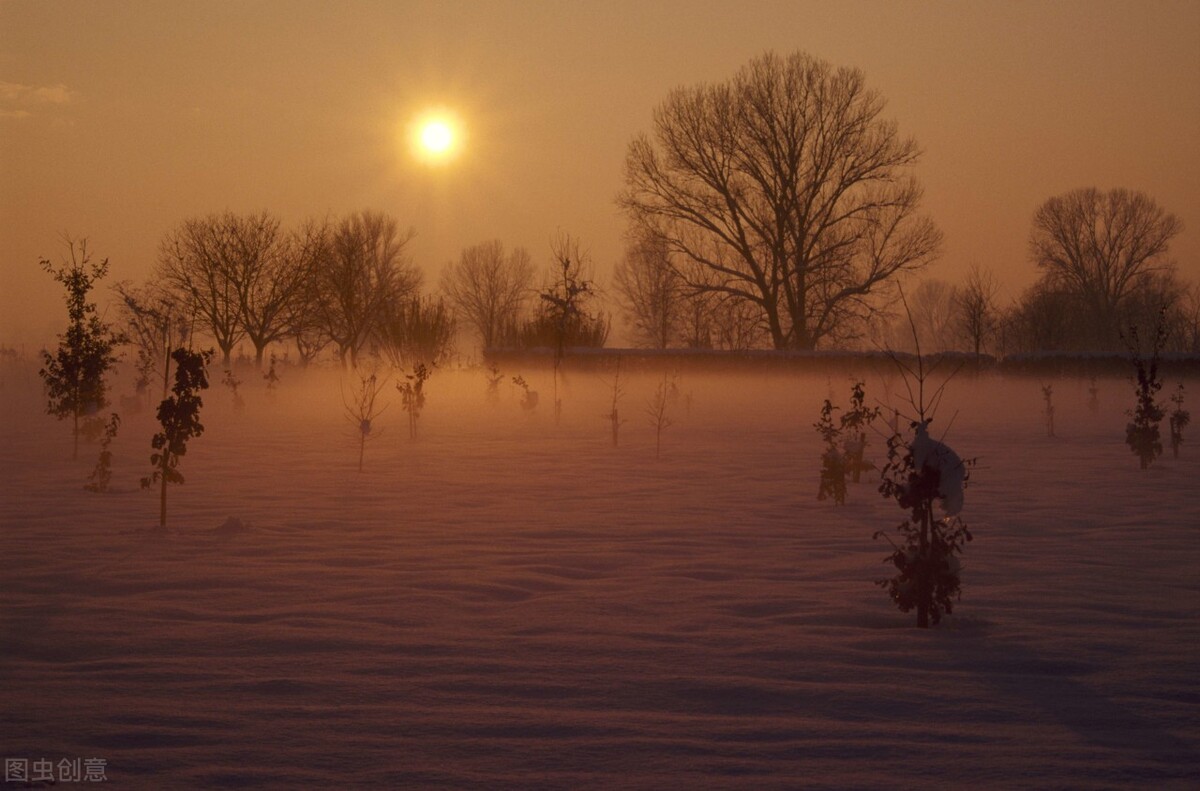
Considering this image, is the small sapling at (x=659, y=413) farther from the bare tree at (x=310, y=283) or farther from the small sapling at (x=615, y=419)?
the bare tree at (x=310, y=283)

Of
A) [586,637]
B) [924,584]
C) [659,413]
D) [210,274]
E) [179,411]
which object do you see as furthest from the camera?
[210,274]

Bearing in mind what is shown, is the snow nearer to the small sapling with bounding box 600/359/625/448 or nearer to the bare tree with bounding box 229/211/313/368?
the small sapling with bounding box 600/359/625/448

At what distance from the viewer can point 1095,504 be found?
9305 mm

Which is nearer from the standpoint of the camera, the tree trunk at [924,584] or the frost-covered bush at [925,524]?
the frost-covered bush at [925,524]

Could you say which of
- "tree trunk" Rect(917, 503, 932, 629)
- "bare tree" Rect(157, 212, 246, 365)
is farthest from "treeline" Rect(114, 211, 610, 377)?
"tree trunk" Rect(917, 503, 932, 629)

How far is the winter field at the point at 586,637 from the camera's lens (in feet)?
11.7

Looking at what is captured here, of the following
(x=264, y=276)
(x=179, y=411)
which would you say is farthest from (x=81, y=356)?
(x=264, y=276)

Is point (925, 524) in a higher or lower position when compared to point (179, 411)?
lower

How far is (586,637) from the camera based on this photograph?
5016mm

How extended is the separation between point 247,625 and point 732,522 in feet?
14.5

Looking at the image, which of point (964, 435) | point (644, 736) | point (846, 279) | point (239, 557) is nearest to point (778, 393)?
point (846, 279)

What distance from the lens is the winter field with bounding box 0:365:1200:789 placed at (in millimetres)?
3557

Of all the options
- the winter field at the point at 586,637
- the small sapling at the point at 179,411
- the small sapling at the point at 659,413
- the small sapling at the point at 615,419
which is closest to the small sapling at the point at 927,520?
the winter field at the point at 586,637

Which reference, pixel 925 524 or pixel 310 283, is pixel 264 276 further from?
pixel 925 524
